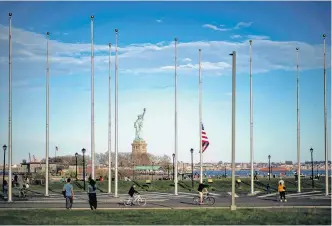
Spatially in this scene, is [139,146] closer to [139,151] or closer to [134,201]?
[139,151]

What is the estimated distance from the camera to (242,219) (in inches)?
966

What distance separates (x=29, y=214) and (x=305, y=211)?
47.6ft

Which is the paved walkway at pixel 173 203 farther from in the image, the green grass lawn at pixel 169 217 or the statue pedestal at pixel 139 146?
the statue pedestal at pixel 139 146

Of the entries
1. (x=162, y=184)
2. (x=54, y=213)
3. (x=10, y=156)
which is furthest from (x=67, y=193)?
(x=162, y=184)

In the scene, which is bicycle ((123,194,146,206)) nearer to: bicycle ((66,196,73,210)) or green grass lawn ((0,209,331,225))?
bicycle ((66,196,73,210))

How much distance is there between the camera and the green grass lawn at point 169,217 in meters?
23.2

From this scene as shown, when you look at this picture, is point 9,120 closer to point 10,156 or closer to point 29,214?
point 10,156

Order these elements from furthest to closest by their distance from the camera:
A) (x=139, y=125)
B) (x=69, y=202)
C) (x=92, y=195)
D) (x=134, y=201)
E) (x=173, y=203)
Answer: (x=139, y=125)
(x=173, y=203)
(x=134, y=201)
(x=69, y=202)
(x=92, y=195)

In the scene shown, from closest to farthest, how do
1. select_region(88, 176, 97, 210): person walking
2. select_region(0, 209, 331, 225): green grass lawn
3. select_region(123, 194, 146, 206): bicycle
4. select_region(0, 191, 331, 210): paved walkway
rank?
select_region(0, 209, 331, 225): green grass lawn < select_region(88, 176, 97, 210): person walking < select_region(0, 191, 331, 210): paved walkway < select_region(123, 194, 146, 206): bicycle

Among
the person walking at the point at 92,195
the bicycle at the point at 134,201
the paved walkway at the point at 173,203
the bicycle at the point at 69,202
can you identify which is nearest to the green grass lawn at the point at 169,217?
the person walking at the point at 92,195

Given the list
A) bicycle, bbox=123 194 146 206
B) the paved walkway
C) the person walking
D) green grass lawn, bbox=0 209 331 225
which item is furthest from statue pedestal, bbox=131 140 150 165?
green grass lawn, bbox=0 209 331 225

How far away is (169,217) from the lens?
25.5 meters

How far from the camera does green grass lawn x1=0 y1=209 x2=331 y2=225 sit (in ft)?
76.2

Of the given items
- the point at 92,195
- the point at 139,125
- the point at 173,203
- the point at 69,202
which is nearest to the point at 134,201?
the point at 173,203
